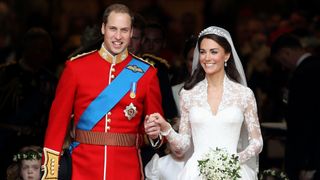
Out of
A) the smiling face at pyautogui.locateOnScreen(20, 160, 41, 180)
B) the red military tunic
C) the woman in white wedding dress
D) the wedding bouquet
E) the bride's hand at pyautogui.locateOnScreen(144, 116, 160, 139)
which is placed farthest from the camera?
the smiling face at pyautogui.locateOnScreen(20, 160, 41, 180)

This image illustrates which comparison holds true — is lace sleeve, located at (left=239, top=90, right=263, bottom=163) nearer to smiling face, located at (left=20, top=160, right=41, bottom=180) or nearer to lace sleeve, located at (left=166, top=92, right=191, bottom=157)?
lace sleeve, located at (left=166, top=92, right=191, bottom=157)

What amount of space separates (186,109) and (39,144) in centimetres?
311

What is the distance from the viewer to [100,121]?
914 centimetres

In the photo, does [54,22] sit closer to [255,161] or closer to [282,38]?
[282,38]

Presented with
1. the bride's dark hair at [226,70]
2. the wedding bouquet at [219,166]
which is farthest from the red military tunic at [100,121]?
the wedding bouquet at [219,166]

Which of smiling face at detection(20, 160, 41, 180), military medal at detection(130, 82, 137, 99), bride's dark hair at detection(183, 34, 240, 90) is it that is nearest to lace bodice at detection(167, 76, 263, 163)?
bride's dark hair at detection(183, 34, 240, 90)

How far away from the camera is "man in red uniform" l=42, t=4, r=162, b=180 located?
29.8 ft

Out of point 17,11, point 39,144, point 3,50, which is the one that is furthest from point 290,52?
point 17,11

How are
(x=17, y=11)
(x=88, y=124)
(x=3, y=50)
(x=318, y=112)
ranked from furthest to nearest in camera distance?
(x=17, y=11) → (x=3, y=50) → (x=318, y=112) → (x=88, y=124)

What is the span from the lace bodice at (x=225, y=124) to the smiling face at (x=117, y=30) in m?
0.69

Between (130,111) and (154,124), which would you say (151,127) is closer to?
(154,124)

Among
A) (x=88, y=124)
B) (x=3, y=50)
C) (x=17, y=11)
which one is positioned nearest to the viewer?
(x=88, y=124)

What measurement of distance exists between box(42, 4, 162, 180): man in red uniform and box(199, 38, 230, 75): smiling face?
470 millimetres

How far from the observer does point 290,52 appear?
1227 cm
